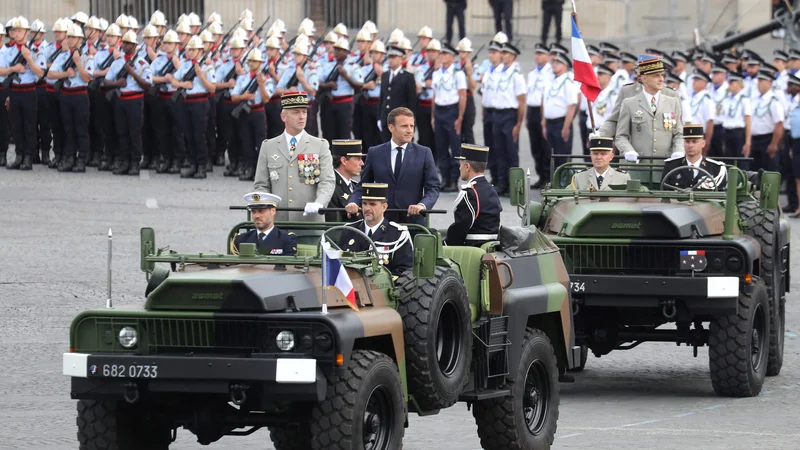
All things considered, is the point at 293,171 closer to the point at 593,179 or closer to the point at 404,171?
the point at 404,171

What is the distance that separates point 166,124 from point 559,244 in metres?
Answer: 14.0

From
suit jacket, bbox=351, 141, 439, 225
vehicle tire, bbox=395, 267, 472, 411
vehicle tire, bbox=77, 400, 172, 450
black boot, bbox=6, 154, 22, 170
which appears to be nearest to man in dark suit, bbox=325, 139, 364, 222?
suit jacket, bbox=351, 141, 439, 225

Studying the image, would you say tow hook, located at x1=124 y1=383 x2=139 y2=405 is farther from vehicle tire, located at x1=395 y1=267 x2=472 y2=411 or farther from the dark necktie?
the dark necktie

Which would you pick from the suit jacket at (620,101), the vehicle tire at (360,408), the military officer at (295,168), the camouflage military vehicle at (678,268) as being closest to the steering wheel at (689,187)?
the camouflage military vehicle at (678,268)

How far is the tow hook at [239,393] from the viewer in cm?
853

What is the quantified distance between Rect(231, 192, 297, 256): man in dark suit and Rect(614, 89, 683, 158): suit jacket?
6.08 meters

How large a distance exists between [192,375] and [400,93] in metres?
16.5

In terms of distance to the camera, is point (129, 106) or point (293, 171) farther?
point (129, 106)

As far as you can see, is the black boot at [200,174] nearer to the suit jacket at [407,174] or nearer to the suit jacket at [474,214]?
the suit jacket at [407,174]

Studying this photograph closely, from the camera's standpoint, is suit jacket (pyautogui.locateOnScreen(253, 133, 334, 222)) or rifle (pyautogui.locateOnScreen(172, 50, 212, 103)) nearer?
suit jacket (pyautogui.locateOnScreen(253, 133, 334, 222))

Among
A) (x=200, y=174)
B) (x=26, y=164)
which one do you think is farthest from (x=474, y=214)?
(x=26, y=164)

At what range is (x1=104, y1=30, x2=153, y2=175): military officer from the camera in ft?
84.3

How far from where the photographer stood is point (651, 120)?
15812 mm

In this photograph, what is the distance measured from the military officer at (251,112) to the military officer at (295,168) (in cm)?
1255
